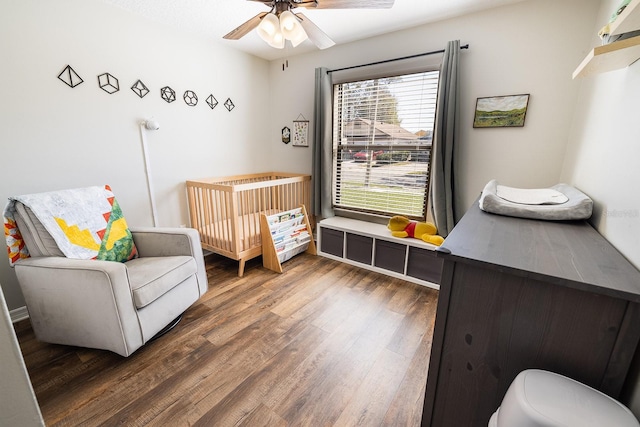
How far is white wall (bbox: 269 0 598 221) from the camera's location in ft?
6.16

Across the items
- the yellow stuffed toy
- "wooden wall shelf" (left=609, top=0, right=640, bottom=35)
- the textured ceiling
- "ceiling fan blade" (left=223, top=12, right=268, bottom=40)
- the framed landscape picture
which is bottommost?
the yellow stuffed toy

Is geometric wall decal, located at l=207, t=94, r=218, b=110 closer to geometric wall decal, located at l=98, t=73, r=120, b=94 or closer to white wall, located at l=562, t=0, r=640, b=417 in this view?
geometric wall decal, located at l=98, t=73, r=120, b=94

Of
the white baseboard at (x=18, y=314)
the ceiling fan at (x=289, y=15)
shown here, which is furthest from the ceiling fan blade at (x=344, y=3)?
the white baseboard at (x=18, y=314)

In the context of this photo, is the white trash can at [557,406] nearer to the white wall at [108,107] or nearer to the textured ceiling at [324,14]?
the textured ceiling at [324,14]

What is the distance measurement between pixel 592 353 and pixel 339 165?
2.60 metres

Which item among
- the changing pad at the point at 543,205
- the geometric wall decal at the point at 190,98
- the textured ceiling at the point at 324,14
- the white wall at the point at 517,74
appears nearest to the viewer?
the changing pad at the point at 543,205

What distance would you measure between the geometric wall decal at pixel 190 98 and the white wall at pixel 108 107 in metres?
0.05

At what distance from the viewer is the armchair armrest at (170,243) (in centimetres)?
192

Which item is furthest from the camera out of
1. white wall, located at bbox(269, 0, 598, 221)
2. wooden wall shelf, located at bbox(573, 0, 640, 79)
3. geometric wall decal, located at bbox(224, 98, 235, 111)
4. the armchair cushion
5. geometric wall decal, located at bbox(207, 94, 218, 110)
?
geometric wall decal, located at bbox(224, 98, 235, 111)

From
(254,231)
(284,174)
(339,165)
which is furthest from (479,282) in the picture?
(284,174)

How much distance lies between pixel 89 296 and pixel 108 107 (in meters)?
1.59

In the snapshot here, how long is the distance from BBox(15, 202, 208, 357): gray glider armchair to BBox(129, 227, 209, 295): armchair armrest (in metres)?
0.21

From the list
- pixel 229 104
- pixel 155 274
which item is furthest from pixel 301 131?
pixel 155 274

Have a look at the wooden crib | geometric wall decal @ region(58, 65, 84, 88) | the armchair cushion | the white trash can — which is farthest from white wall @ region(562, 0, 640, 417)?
geometric wall decal @ region(58, 65, 84, 88)
